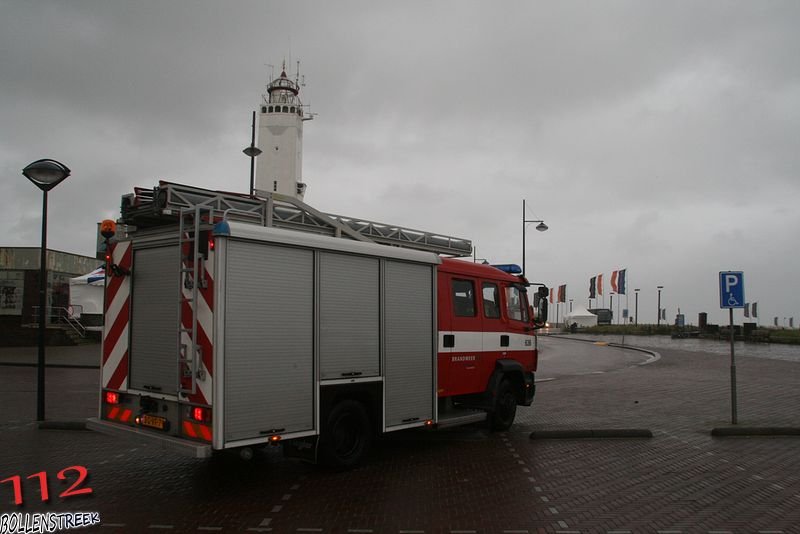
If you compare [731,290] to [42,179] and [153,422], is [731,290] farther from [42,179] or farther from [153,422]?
[42,179]

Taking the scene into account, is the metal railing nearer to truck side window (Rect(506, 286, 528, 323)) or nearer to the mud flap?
truck side window (Rect(506, 286, 528, 323))

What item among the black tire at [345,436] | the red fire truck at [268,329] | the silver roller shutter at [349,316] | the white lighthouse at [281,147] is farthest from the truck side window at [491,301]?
the white lighthouse at [281,147]

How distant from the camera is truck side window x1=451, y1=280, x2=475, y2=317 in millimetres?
9234

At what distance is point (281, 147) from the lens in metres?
63.8

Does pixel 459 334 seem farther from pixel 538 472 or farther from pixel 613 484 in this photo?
pixel 613 484

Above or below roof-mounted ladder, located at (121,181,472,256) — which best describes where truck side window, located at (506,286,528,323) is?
below

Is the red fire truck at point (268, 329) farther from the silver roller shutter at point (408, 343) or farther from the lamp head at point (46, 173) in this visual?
the lamp head at point (46, 173)

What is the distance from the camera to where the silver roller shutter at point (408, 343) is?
311 inches

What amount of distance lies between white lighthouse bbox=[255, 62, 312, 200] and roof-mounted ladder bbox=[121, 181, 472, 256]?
181ft

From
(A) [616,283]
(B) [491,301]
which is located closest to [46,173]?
(B) [491,301]

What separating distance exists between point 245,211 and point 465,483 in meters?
4.11

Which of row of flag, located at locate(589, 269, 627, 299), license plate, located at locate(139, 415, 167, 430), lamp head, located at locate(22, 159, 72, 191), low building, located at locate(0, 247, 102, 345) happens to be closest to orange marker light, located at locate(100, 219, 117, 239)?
license plate, located at locate(139, 415, 167, 430)

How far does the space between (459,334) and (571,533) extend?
3992 millimetres

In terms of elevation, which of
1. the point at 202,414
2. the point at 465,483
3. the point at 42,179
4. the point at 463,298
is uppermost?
the point at 42,179
